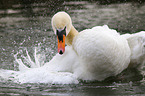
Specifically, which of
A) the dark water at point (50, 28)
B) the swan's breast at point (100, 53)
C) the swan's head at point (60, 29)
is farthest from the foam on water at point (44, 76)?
the swan's head at point (60, 29)

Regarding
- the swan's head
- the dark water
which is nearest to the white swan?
the swan's head

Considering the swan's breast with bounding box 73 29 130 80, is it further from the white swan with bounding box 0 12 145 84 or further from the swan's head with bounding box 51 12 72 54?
the swan's head with bounding box 51 12 72 54

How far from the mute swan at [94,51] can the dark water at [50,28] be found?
0.28 m

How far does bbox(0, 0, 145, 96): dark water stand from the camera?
17.7 ft

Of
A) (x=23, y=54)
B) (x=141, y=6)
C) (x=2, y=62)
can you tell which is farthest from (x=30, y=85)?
(x=141, y=6)

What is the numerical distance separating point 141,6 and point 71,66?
9.16 meters

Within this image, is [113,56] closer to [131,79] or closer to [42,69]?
[131,79]

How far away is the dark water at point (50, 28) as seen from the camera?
5.39m

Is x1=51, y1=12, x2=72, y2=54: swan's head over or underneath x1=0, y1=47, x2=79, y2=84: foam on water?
over

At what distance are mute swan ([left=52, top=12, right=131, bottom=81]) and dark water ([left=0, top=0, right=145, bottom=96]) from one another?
0.28m

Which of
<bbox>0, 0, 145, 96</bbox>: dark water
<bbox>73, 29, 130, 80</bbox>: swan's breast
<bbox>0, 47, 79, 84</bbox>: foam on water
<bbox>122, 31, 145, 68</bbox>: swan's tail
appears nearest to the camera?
<bbox>73, 29, 130, 80</bbox>: swan's breast

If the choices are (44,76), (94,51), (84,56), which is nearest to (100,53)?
(94,51)

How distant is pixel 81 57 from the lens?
215 inches

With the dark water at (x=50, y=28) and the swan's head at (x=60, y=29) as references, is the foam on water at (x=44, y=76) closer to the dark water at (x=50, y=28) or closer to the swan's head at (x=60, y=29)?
the dark water at (x=50, y=28)
